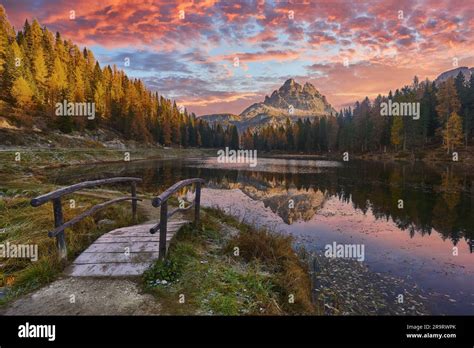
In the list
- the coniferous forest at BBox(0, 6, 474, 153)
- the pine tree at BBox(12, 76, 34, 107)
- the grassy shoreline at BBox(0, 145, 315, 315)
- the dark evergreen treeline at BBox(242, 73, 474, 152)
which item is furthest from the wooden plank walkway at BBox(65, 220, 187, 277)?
the dark evergreen treeline at BBox(242, 73, 474, 152)

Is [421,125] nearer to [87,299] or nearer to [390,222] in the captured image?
[390,222]

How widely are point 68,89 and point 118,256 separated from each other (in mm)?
72891

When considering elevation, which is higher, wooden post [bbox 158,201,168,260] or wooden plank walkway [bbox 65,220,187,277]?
wooden post [bbox 158,201,168,260]

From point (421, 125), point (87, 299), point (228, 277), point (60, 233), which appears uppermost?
point (421, 125)

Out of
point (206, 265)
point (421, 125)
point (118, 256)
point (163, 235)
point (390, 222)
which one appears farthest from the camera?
point (421, 125)

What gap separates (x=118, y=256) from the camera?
683cm

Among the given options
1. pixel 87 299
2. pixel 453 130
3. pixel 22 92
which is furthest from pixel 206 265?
pixel 22 92

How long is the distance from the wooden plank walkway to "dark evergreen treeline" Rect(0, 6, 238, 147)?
5660 centimetres

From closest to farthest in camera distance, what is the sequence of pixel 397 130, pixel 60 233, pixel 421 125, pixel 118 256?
pixel 60 233, pixel 118 256, pixel 421 125, pixel 397 130

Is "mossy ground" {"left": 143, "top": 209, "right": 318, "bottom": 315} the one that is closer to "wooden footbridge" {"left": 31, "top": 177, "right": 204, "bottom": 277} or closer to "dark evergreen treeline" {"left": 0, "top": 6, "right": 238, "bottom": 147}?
"wooden footbridge" {"left": 31, "top": 177, "right": 204, "bottom": 277}

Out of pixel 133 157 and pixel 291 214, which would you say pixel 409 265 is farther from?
pixel 133 157

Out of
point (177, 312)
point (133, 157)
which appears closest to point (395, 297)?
point (177, 312)

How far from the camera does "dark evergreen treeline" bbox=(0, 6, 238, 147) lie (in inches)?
2202

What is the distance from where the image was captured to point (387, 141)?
243ft
